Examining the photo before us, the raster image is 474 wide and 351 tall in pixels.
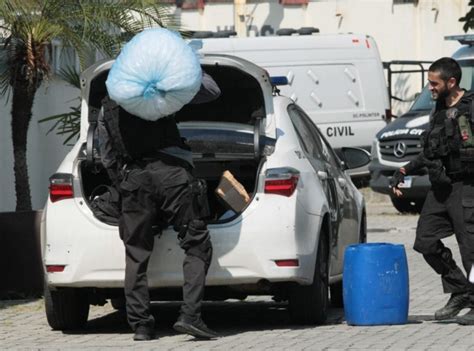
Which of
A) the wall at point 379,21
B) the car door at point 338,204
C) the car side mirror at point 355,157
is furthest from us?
the wall at point 379,21

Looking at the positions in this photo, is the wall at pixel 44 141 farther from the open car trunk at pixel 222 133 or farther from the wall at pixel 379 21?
the wall at pixel 379 21

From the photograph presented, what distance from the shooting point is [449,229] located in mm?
10906

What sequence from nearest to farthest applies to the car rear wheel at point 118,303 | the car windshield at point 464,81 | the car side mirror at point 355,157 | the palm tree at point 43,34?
the car rear wheel at point 118,303, the car side mirror at point 355,157, the palm tree at point 43,34, the car windshield at point 464,81

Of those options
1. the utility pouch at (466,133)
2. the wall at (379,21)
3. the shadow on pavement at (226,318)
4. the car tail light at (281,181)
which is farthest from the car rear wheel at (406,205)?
the car tail light at (281,181)

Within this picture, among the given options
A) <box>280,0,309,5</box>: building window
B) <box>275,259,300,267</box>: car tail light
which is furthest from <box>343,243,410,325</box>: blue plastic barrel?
<box>280,0,309,5</box>: building window

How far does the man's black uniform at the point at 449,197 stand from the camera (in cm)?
1070

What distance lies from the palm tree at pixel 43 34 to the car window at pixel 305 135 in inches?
113

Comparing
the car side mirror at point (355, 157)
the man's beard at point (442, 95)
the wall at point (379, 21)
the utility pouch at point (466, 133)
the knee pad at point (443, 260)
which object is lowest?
the knee pad at point (443, 260)

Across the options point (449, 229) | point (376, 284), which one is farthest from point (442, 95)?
point (376, 284)

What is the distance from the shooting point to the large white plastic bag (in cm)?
A: 1000

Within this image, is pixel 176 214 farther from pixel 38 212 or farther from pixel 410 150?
pixel 410 150

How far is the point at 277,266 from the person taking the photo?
10.1m

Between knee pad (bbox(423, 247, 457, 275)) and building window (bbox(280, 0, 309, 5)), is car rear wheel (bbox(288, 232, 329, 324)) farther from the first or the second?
building window (bbox(280, 0, 309, 5))

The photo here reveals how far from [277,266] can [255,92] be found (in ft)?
4.91
